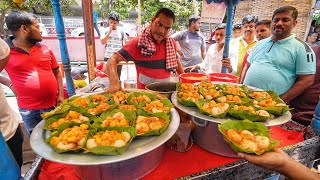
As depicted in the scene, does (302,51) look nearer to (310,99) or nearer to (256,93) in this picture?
(310,99)

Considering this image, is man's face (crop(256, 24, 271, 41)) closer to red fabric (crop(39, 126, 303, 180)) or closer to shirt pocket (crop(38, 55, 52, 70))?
red fabric (crop(39, 126, 303, 180))

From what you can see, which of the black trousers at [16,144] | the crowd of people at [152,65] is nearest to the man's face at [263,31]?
the crowd of people at [152,65]

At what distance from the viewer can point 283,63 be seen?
2.36 metres

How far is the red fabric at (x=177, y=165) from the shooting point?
54.2 inches

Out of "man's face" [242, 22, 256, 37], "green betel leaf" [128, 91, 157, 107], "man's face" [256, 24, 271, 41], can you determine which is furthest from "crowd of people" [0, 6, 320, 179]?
"man's face" [242, 22, 256, 37]

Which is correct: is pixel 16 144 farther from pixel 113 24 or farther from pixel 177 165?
pixel 113 24

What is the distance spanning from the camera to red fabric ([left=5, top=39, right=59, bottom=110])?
2.57 metres

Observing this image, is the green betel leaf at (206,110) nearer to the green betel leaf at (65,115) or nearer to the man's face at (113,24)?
the green betel leaf at (65,115)

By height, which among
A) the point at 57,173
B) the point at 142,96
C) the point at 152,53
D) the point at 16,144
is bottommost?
the point at 16,144

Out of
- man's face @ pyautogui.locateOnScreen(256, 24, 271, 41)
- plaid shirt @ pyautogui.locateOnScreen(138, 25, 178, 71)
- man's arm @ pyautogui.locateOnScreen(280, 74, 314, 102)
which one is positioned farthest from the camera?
man's face @ pyautogui.locateOnScreen(256, 24, 271, 41)

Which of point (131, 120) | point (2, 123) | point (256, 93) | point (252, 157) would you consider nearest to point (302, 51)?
point (256, 93)

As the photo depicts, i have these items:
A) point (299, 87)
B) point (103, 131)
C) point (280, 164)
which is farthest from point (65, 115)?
point (299, 87)

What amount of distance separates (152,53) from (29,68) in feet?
5.49

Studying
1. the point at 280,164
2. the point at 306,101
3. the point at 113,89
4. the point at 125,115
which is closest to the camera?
the point at 280,164
